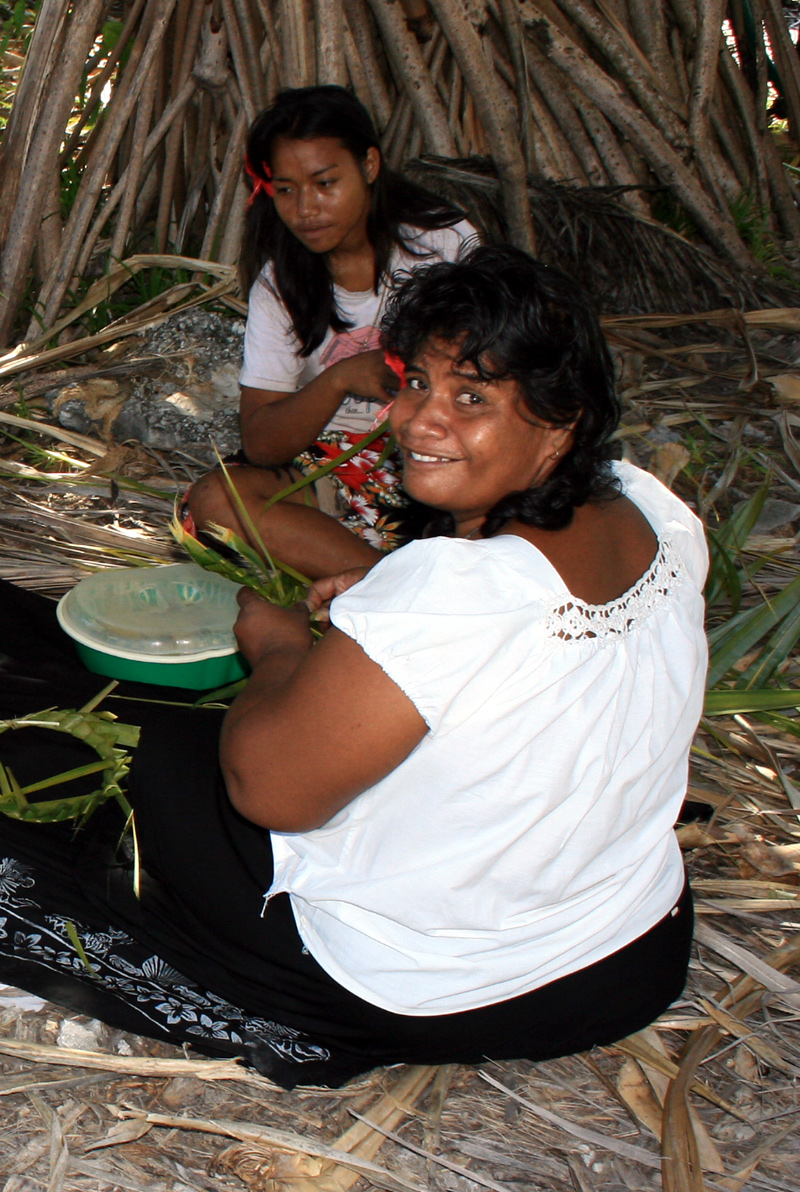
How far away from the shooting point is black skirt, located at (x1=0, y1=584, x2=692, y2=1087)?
4.49 ft

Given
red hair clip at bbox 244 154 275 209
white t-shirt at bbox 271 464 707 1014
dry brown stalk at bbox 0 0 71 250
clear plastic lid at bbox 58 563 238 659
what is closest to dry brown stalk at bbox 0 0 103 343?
dry brown stalk at bbox 0 0 71 250

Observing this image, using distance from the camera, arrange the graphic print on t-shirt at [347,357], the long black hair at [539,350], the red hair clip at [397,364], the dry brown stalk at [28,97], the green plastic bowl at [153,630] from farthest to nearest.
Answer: the dry brown stalk at [28,97] < the graphic print on t-shirt at [347,357] < the green plastic bowl at [153,630] < the red hair clip at [397,364] < the long black hair at [539,350]

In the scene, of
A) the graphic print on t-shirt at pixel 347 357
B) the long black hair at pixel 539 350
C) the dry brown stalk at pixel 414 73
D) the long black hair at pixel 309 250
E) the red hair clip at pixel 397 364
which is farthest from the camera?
the dry brown stalk at pixel 414 73

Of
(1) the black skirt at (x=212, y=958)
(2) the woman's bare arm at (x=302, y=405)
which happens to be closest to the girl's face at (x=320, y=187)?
(2) the woman's bare arm at (x=302, y=405)

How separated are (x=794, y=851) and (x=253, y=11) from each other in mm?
2923

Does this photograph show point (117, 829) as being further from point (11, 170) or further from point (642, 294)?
point (642, 294)

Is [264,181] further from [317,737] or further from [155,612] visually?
[317,737]

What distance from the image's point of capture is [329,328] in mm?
2318

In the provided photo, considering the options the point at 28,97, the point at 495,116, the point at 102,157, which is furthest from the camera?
the point at 102,157

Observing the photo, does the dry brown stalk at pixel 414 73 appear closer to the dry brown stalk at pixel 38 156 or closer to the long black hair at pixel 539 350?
the dry brown stalk at pixel 38 156

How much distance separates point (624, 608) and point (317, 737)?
0.37 meters

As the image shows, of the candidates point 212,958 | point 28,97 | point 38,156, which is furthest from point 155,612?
point 28,97

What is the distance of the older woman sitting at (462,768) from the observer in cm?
104

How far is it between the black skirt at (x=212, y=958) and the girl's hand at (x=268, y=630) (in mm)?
205
